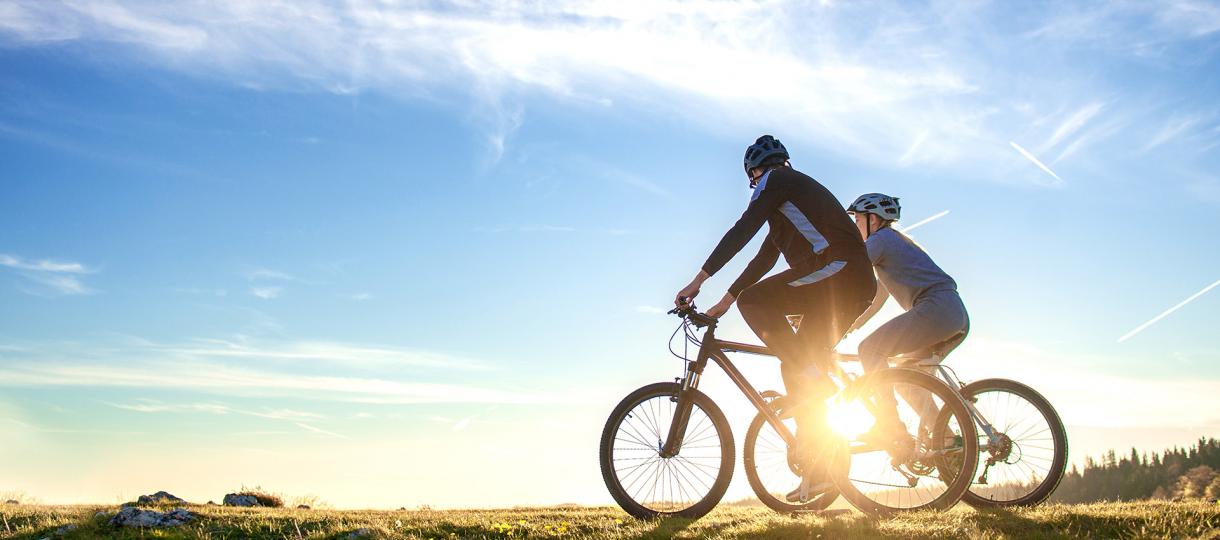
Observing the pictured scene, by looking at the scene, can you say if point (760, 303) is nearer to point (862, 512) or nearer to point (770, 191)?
point (770, 191)

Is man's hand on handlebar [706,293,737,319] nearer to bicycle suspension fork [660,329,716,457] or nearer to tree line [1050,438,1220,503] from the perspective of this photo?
bicycle suspension fork [660,329,716,457]

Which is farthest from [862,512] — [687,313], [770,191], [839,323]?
[770,191]

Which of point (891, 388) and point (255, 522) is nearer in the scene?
point (891, 388)

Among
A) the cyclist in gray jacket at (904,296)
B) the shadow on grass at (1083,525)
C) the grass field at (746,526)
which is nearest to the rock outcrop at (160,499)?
the grass field at (746,526)

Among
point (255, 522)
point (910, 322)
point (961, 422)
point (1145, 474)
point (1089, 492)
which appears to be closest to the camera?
point (961, 422)

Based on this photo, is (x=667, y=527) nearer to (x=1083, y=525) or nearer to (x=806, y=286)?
(x=806, y=286)

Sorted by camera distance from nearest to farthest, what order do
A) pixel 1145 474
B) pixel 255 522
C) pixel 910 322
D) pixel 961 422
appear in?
pixel 961 422, pixel 910 322, pixel 255 522, pixel 1145 474

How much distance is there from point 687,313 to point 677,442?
1.31 m

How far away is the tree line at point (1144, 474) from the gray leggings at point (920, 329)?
11421 cm

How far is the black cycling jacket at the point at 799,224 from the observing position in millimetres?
8047

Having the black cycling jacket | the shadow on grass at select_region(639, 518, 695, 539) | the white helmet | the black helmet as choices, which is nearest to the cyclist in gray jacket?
the white helmet

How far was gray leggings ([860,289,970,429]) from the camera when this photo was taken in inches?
334

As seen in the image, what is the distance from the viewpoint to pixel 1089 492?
128m

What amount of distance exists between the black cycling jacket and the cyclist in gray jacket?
0.71 meters
